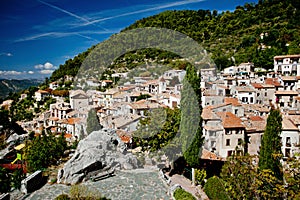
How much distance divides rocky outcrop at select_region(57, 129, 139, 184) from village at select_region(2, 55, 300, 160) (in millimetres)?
5574

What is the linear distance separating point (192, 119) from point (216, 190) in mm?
3596

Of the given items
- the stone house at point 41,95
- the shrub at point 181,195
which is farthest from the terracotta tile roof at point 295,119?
the stone house at point 41,95

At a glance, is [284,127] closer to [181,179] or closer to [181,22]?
[181,179]

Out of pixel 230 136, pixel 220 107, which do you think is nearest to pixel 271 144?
pixel 230 136

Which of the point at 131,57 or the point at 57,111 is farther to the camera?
the point at 131,57

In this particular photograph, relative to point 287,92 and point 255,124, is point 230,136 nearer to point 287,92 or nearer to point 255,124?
point 255,124

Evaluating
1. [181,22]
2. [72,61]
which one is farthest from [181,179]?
[181,22]

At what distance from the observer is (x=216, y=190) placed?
428 inches

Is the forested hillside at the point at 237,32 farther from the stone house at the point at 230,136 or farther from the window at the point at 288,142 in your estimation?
the stone house at the point at 230,136

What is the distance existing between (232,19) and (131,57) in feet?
120

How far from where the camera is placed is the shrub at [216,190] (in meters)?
10.5

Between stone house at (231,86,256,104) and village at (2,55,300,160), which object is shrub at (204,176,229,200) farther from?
stone house at (231,86,256,104)

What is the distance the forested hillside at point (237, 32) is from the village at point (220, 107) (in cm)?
642

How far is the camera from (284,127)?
1823cm
